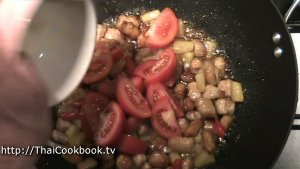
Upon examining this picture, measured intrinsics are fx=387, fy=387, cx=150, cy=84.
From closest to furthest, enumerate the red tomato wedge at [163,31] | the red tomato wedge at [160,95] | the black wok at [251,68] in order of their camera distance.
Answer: the black wok at [251,68] → the red tomato wedge at [160,95] → the red tomato wedge at [163,31]

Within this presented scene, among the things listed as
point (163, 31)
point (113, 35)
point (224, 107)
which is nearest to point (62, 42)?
point (113, 35)

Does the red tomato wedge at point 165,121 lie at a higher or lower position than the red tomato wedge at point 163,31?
lower

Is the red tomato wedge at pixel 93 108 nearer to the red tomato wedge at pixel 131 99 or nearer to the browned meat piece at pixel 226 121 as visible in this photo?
the red tomato wedge at pixel 131 99

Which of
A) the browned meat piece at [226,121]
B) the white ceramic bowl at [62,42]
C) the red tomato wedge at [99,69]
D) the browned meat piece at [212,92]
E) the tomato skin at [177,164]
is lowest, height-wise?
the tomato skin at [177,164]

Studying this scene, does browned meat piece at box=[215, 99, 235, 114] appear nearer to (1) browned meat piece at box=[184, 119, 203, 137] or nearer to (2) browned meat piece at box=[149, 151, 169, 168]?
(1) browned meat piece at box=[184, 119, 203, 137]

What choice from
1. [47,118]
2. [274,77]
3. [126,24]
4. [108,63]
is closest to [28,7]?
[47,118]

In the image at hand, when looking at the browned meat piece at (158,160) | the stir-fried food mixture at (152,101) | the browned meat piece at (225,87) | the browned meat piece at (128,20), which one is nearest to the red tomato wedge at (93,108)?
the stir-fried food mixture at (152,101)

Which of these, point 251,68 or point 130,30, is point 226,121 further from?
point 130,30

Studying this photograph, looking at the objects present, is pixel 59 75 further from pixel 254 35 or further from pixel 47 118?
pixel 254 35
